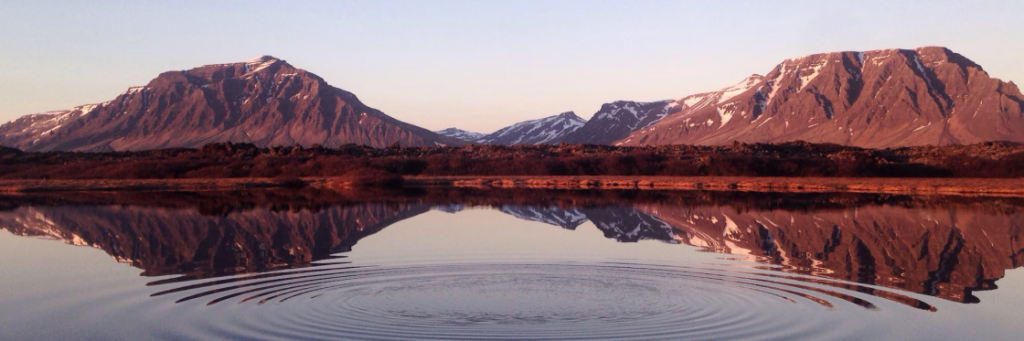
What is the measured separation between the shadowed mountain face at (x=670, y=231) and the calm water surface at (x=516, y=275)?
10cm

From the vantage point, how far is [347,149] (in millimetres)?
86562

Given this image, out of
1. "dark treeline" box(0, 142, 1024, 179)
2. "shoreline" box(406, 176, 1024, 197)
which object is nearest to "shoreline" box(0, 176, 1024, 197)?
"shoreline" box(406, 176, 1024, 197)

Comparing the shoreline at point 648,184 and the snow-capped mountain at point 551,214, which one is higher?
the shoreline at point 648,184

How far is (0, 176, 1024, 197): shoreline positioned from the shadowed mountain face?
854cm

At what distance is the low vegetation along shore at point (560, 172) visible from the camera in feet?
158

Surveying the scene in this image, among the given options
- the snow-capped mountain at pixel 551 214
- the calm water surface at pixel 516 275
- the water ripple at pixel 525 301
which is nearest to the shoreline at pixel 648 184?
the calm water surface at pixel 516 275

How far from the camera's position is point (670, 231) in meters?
24.1

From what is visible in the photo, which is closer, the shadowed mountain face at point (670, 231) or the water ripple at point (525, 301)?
the water ripple at point (525, 301)

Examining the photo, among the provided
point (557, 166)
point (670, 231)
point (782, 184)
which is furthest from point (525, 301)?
point (557, 166)

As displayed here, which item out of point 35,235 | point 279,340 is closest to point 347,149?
point 35,235

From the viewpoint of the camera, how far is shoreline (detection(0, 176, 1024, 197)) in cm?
4281

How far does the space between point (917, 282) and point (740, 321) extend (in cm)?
505

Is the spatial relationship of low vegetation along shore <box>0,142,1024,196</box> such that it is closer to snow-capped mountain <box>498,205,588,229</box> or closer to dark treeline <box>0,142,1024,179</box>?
dark treeline <box>0,142,1024,179</box>

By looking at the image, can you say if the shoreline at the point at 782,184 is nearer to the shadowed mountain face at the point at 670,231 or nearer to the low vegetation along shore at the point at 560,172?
the low vegetation along shore at the point at 560,172
